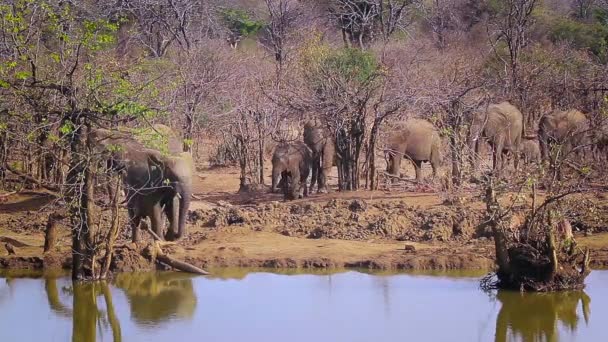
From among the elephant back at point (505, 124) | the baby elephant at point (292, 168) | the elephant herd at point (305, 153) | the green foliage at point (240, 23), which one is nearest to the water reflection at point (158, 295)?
the elephant herd at point (305, 153)

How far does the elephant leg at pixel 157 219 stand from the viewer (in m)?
15.6

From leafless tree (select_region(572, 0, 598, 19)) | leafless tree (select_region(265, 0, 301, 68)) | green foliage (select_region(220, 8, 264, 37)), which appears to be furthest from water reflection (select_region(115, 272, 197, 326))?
leafless tree (select_region(572, 0, 598, 19))

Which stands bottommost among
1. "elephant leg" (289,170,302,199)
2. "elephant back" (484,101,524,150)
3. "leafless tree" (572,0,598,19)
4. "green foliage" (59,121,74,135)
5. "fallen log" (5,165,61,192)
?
"fallen log" (5,165,61,192)

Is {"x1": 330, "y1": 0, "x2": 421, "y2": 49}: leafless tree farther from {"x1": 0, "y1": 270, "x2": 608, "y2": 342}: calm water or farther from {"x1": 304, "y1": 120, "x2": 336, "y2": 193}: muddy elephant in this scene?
{"x1": 0, "y1": 270, "x2": 608, "y2": 342}: calm water

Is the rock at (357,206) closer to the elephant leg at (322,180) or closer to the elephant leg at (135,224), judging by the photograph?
the elephant leg at (322,180)

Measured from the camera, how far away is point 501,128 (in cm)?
2194

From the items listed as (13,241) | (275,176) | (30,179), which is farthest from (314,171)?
(30,179)

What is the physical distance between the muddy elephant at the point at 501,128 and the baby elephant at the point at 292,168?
3261 mm

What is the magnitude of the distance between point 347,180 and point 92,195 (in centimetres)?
750

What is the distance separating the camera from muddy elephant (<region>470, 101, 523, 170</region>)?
21.8m

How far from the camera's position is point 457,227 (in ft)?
53.7

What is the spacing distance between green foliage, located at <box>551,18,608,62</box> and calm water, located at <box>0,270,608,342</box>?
2207 centimetres

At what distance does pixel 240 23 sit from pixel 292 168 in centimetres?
2394

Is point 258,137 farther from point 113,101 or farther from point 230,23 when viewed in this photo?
point 230,23
